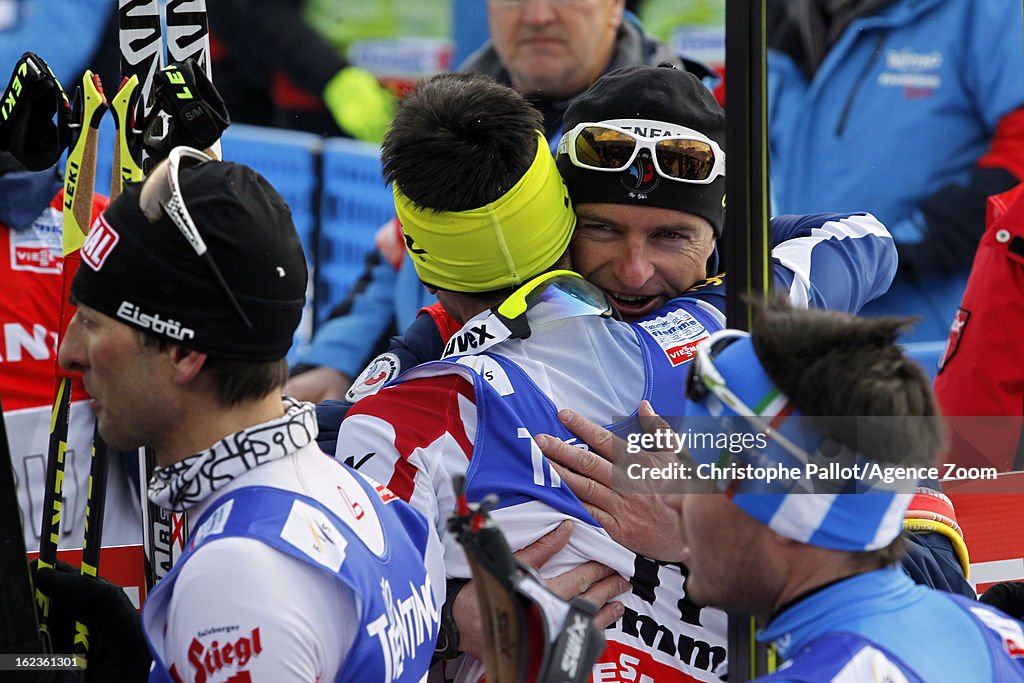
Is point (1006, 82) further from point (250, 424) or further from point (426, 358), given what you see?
point (250, 424)

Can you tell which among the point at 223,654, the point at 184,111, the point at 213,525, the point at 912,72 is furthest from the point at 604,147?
the point at 912,72

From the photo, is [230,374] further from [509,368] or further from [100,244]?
[509,368]

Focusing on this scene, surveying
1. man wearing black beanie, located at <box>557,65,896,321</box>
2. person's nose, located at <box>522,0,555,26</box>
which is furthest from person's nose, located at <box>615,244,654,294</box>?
person's nose, located at <box>522,0,555,26</box>

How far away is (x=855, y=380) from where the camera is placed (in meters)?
1.73

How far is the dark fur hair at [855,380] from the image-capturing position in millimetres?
1737

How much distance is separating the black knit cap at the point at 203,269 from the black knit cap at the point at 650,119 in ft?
3.52

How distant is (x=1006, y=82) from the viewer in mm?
5684

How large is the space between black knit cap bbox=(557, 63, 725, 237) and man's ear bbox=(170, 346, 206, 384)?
48.2 inches

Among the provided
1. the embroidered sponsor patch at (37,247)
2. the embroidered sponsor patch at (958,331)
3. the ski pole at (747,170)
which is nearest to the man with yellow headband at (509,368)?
the ski pole at (747,170)

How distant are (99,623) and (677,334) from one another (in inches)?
52.9

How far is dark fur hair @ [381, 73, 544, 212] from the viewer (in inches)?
106

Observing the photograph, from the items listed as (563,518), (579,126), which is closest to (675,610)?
(563,518)

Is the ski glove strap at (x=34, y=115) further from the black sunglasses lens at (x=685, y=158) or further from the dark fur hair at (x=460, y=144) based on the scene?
the black sunglasses lens at (x=685, y=158)

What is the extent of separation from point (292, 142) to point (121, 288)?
4413 millimetres
